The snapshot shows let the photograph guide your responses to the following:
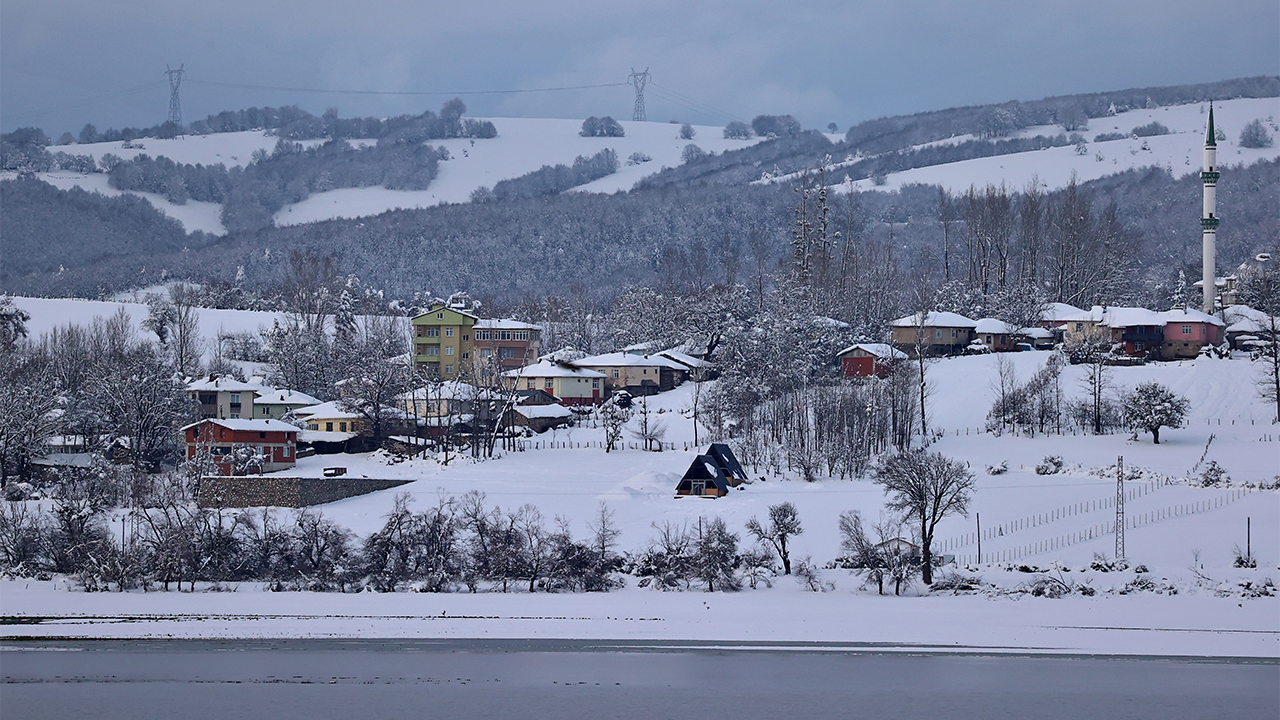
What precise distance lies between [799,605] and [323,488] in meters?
20.6

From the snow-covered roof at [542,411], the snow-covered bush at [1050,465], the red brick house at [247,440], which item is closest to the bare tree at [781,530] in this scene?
the snow-covered bush at [1050,465]

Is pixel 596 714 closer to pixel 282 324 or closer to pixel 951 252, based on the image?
pixel 282 324

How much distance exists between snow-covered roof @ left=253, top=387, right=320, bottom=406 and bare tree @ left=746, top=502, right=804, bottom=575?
34.7 m

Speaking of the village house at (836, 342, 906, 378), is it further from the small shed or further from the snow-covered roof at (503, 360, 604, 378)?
the small shed

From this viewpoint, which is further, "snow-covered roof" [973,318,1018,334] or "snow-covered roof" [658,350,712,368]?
"snow-covered roof" [658,350,712,368]

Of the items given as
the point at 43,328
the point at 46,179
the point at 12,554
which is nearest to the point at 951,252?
the point at 43,328

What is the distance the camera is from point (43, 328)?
90062 mm

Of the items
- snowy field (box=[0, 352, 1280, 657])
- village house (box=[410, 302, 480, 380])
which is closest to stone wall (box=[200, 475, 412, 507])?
snowy field (box=[0, 352, 1280, 657])

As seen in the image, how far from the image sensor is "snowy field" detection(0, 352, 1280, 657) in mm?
31219

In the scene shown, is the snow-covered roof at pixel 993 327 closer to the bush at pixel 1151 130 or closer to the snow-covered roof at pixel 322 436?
the snow-covered roof at pixel 322 436

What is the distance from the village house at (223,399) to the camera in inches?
2591

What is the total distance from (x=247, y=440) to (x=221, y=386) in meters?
14.0

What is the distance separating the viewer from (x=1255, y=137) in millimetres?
179875

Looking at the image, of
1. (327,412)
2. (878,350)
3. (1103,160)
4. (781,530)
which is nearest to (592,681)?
(781,530)
